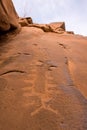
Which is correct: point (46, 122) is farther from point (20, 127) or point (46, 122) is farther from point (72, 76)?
point (72, 76)

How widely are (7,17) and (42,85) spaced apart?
163cm

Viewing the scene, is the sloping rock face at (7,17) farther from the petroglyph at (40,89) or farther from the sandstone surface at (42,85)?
the petroglyph at (40,89)

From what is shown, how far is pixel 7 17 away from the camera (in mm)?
3693

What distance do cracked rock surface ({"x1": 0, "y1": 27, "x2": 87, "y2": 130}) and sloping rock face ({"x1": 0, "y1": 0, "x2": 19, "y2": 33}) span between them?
9.2 inches

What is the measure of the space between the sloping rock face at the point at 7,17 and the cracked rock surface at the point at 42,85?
23cm

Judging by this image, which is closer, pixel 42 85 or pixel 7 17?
pixel 42 85

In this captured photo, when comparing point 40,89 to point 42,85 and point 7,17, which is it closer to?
point 42,85

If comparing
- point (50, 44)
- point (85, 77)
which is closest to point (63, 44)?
point (50, 44)

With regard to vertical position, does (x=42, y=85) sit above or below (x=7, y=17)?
below

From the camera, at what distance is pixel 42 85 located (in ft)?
7.82

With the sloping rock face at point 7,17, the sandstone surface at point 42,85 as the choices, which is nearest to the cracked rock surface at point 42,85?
the sandstone surface at point 42,85

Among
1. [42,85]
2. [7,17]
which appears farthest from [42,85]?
[7,17]

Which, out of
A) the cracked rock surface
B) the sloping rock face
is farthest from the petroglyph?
the sloping rock face

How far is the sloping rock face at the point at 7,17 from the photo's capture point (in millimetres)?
3564
